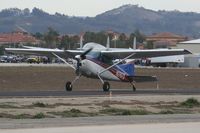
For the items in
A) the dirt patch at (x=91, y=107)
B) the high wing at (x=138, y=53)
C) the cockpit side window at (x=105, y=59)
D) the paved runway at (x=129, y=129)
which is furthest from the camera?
the cockpit side window at (x=105, y=59)

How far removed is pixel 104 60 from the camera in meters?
44.9

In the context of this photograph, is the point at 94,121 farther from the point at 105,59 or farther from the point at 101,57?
the point at 105,59

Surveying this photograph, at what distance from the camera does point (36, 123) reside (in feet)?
69.7

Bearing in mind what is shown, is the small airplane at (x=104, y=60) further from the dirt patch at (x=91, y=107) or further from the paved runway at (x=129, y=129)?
the paved runway at (x=129, y=129)

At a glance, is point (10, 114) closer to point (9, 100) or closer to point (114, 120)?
point (114, 120)

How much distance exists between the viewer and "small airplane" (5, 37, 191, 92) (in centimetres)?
4344

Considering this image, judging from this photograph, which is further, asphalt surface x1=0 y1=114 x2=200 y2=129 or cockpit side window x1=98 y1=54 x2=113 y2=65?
cockpit side window x1=98 y1=54 x2=113 y2=65

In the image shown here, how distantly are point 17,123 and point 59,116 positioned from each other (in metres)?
3.76

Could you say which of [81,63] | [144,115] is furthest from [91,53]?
[144,115]

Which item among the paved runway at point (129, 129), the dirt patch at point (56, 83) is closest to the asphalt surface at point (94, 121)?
the paved runway at point (129, 129)

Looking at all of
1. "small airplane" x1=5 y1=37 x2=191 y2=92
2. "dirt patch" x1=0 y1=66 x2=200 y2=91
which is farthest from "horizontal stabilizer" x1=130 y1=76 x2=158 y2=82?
"dirt patch" x1=0 y1=66 x2=200 y2=91

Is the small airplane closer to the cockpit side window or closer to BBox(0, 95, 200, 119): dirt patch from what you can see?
the cockpit side window

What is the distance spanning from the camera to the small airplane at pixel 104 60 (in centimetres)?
4344

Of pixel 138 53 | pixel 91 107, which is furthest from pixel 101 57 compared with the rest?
pixel 91 107
